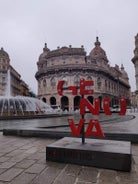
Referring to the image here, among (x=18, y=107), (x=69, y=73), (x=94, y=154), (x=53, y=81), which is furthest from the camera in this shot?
(x=53, y=81)

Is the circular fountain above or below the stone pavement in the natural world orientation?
above

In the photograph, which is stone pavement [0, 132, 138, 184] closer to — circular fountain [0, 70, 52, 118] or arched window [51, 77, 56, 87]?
circular fountain [0, 70, 52, 118]

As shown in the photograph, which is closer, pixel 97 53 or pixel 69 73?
pixel 69 73

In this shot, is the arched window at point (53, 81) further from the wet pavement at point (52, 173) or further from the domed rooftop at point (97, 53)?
the wet pavement at point (52, 173)

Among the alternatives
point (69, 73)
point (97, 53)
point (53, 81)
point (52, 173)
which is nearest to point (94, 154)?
point (52, 173)

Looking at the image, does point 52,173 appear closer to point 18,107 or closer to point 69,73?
point 18,107

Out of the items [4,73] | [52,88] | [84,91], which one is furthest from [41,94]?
[84,91]

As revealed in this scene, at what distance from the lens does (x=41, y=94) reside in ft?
206

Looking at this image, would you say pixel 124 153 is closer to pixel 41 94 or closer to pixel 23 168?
pixel 23 168

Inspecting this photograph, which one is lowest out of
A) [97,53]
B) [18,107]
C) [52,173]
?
[52,173]

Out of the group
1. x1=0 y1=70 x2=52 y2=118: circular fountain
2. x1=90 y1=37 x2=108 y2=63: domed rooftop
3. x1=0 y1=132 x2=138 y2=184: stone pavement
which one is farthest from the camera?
x1=90 y1=37 x2=108 y2=63: domed rooftop

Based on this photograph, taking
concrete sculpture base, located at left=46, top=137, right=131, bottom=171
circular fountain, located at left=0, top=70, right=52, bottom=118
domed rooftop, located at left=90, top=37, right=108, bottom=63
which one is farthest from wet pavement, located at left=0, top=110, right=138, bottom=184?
domed rooftop, located at left=90, top=37, right=108, bottom=63

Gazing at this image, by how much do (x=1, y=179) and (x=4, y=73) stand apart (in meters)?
68.0

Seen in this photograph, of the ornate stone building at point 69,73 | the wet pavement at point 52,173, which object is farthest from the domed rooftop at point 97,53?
the wet pavement at point 52,173
